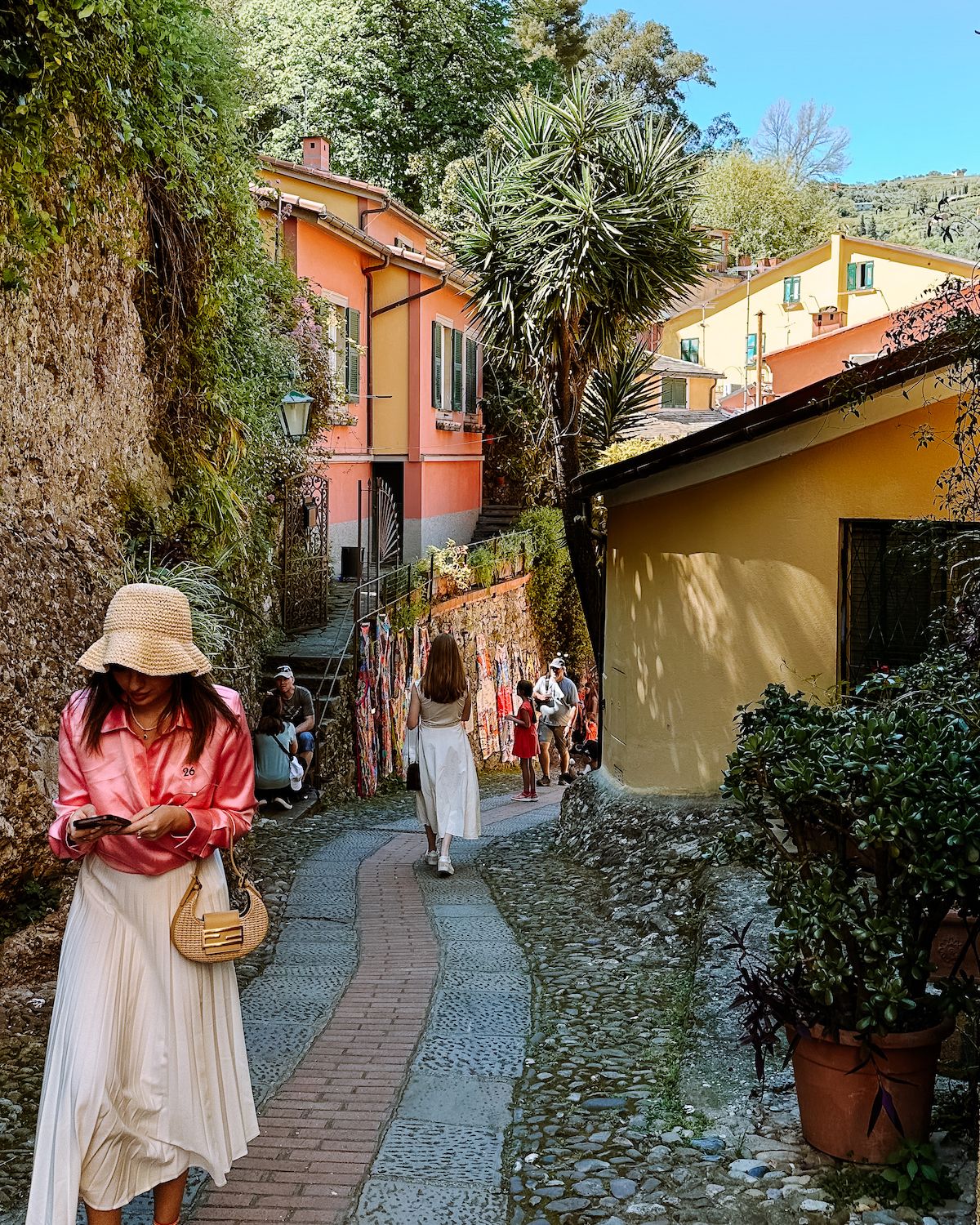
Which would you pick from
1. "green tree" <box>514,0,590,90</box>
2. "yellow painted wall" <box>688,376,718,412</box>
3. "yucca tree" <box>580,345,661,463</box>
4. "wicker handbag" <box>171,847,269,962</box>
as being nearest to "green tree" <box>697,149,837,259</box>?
"green tree" <box>514,0,590,90</box>

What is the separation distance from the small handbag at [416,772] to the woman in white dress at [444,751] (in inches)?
1.0

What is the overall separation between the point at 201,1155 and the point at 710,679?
6.48 m

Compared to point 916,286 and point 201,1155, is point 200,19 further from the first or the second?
point 916,286

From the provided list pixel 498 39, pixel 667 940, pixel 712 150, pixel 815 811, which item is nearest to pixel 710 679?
pixel 667 940

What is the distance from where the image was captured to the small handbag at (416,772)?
9797 millimetres

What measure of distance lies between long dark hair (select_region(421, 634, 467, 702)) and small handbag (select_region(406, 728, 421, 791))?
35cm

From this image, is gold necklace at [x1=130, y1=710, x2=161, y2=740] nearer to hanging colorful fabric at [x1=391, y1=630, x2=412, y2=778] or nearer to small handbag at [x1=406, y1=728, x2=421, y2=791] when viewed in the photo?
small handbag at [x1=406, y1=728, x2=421, y2=791]

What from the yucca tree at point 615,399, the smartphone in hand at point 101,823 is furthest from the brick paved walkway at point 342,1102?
the yucca tree at point 615,399

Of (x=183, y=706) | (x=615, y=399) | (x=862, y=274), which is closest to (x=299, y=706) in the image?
(x=615, y=399)

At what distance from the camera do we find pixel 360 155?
33.5 meters

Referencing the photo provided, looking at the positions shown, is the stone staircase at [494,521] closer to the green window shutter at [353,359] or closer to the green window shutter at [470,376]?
the green window shutter at [470,376]

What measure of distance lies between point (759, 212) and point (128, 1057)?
55.2 metres

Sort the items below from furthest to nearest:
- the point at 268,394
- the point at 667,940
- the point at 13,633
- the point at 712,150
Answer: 1. the point at 712,150
2. the point at 268,394
3. the point at 667,940
4. the point at 13,633

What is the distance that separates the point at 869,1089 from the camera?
3973 millimetres
